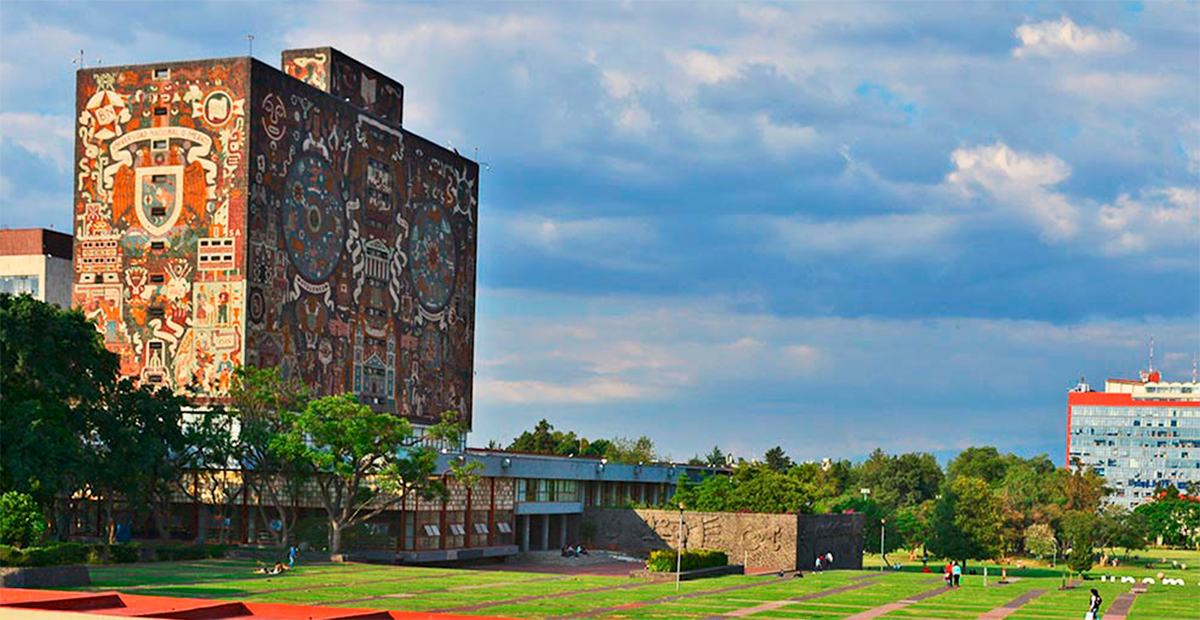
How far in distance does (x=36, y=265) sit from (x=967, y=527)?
72.9 m

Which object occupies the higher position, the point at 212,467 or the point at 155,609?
the point at 155,609

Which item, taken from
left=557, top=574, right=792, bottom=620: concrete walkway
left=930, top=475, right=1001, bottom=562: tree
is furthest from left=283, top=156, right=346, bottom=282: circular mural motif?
left=930, top=475, right=1001, bottom=562: tree

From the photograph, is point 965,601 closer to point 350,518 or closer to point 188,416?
point 350,518

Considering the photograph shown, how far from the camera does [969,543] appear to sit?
11375 cm

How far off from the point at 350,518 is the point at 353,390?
47.3 ft

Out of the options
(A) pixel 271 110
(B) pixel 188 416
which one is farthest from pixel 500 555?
(A) pixel 271 110

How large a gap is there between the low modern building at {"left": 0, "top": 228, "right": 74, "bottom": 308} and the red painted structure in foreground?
240ft

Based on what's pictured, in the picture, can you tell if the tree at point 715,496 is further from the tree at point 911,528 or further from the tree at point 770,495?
the tree at point 911,528

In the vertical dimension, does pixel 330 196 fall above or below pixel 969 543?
above

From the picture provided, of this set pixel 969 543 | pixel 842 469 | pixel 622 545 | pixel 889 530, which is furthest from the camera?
pixel 842 469

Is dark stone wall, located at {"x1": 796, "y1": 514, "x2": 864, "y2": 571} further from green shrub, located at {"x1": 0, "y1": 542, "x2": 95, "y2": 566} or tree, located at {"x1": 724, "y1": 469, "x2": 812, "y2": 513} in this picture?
green shrub, located at {"x1": 0, "y1": 542, "x2": 95, "y2": 566}

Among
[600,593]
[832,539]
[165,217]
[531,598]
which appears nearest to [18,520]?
[531,598]

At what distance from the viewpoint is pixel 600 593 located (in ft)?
191

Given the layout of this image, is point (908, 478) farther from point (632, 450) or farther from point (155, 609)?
point (155, 609)
